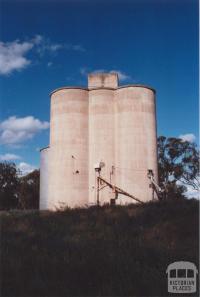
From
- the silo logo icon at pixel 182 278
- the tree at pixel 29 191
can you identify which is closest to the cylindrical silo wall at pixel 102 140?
the silo logo icon at pixel 182 278

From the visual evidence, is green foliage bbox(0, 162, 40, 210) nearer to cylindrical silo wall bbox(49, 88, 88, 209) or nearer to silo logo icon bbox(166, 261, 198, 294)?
cylindrical silo wall bbox(49, 88, 88, 209)

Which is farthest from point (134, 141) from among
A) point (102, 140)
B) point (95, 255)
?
point (95, 255)

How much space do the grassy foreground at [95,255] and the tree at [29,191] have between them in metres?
39.9

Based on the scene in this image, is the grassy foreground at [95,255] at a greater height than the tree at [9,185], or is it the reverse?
the tree at [9,185]

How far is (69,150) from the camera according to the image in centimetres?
3017

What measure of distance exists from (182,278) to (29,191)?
50.7 m

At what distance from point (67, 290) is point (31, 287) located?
717mm

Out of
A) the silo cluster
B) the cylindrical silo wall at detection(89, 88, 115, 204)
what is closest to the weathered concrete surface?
the silo cluster

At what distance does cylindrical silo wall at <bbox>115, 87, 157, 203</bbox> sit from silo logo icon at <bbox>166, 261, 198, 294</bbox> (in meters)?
20.9

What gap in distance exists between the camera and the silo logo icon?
7.55m

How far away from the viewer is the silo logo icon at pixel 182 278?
755cm

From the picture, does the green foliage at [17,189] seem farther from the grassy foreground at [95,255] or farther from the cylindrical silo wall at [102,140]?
the grassy foreground at [95,255]

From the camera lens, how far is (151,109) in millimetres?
30906

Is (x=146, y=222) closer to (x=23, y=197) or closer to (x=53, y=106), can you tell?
(x=53, y=106)
